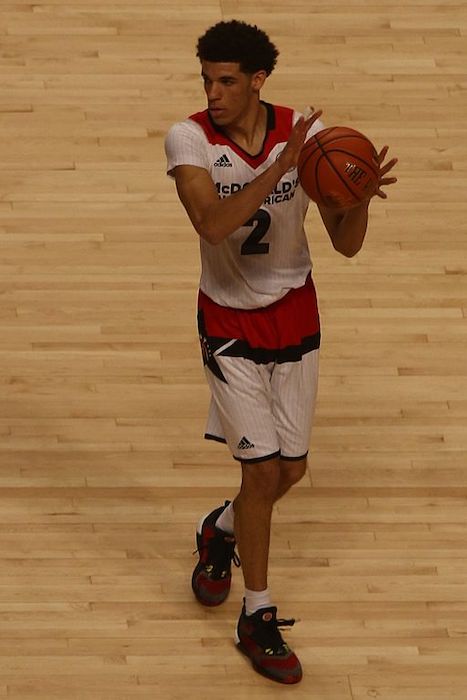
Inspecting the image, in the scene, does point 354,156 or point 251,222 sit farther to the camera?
point 251,222

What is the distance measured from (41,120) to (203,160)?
3.29 m

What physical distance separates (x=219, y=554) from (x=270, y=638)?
1.47 ft

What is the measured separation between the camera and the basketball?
556 cm

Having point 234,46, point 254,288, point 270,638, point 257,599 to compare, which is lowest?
point 270,638

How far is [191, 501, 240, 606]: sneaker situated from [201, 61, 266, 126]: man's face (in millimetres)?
1625

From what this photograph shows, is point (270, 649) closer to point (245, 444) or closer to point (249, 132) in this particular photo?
point (245, 444)

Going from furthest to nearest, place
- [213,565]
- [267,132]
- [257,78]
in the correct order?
[213,565] < [267,132] < [257,78]

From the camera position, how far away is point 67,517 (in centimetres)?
677

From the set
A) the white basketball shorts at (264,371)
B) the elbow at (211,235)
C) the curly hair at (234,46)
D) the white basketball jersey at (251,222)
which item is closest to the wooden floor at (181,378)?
the white basketball shorts at (264,371)

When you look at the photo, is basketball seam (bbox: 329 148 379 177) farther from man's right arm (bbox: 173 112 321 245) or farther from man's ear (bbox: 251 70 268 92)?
A: man's ear (bbox: 251 70 268 92)

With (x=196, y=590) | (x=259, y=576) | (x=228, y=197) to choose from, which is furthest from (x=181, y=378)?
(x=228, y=197)

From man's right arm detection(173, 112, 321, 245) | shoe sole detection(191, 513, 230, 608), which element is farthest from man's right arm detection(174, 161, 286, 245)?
shoe sole detection(191, 513, 230, 608)

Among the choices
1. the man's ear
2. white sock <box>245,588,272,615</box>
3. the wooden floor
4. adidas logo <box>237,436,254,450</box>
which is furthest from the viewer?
the wooden floor

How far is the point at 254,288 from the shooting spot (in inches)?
234
